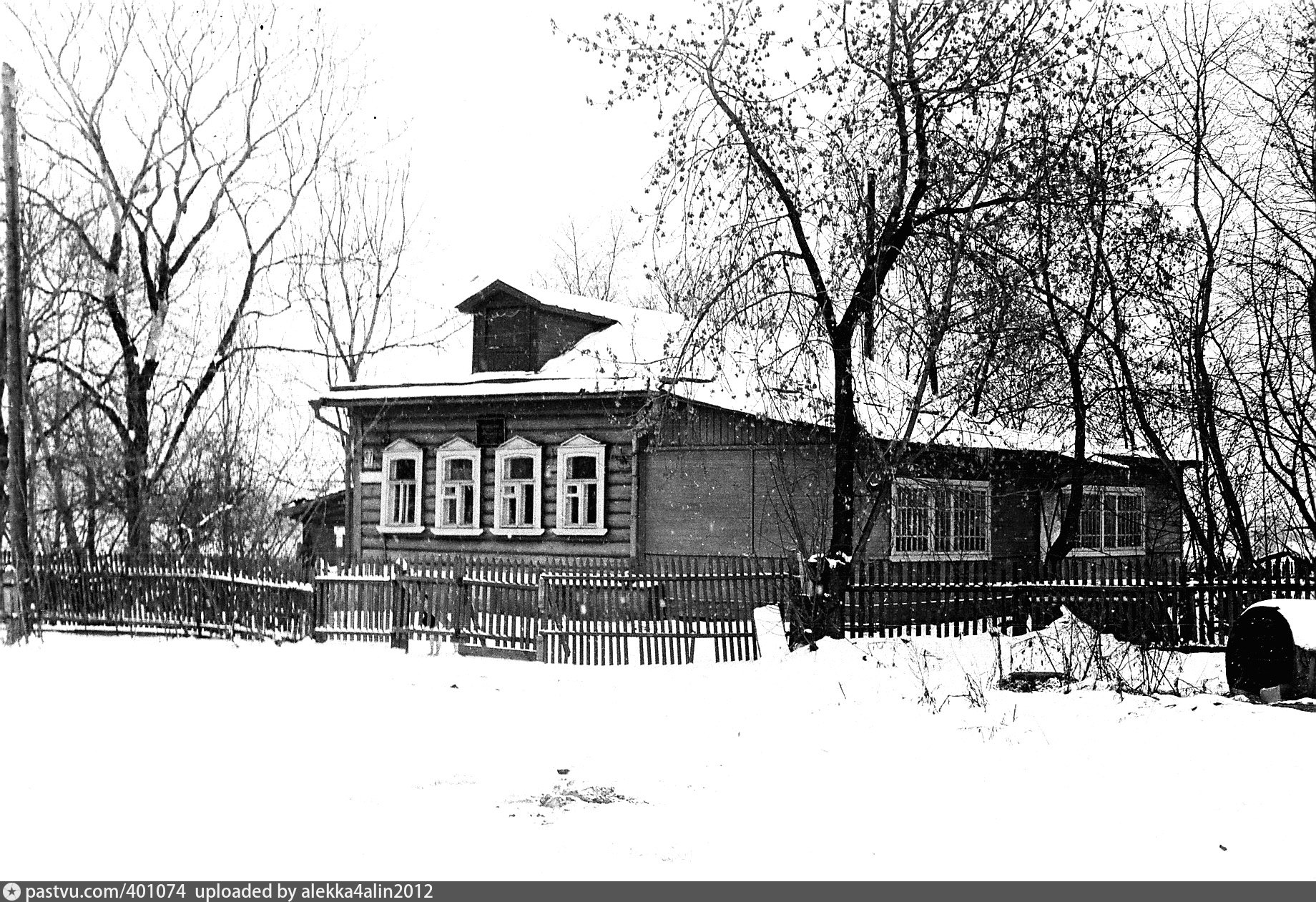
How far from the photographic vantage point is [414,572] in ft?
55.5

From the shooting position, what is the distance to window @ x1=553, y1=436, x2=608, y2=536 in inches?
838

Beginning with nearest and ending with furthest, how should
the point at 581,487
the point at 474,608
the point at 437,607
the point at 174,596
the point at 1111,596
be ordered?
the point at 1111,596 → the point at 474,608 → the point at 437,607 → the point at 174,596 → the point at 581,487

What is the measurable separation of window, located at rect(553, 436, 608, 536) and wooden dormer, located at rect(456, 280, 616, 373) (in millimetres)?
2147

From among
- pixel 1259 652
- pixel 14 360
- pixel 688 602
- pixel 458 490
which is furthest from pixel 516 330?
pixel 1259 652

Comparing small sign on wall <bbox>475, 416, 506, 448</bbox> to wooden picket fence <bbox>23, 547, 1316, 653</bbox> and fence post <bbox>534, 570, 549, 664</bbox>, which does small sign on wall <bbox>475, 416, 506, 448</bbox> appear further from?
fence post <bbox>534, 570, 549, 664</bbox>

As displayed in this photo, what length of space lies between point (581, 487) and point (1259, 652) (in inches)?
500

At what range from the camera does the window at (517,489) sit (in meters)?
22.0

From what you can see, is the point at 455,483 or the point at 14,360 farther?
the point at 455,483

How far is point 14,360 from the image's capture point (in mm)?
18016

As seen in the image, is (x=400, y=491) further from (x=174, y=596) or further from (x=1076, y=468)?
(x=1076, y=468)

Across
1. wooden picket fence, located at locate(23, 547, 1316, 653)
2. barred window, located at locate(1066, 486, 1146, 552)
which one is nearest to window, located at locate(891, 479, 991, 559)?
wooden picket fence, located at locate(23, 547, 1316, 653)

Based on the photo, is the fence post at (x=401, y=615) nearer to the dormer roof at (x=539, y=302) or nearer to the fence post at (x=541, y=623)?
the fence post at (x=541, y=623)

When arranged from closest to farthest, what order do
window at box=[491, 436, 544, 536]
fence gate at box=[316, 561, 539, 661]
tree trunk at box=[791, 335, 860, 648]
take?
tree trunk at box=[791, 335, 860, 648] → fence gate at box=[316, 561, 539, 661] → window at box=[491, 436, 544, 536]

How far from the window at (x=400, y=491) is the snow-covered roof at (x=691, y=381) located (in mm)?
1145
